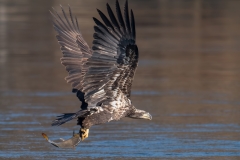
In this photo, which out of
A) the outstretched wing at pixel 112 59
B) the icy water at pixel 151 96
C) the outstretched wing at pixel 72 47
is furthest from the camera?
the icy water at pixel 151 96

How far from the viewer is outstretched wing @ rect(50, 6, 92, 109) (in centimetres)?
750

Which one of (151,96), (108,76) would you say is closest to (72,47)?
(108,76)

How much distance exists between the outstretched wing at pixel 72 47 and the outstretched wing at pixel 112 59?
2.53ft

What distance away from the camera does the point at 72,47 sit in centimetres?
778

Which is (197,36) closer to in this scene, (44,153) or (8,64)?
(8,64)

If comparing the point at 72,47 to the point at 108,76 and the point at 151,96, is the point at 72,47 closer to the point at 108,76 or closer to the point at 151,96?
the point at 108,76

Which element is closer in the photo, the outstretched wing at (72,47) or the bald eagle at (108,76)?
the bald eagle at (108,76)

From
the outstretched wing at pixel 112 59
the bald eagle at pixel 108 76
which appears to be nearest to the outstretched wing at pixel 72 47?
the bald eagle at pixel 108 76

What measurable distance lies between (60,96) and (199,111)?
2161 millimetres

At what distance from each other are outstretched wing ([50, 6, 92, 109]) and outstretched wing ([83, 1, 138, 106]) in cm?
77

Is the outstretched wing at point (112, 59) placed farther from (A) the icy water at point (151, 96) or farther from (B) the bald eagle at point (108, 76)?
(A) the icy water at point (151, 96)

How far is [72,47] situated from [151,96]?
2930mm

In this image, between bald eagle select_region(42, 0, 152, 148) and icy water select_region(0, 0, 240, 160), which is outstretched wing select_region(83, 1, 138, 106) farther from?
icy water select_region(0, 0, 240, 160)

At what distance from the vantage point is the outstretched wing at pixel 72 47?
750 cm
